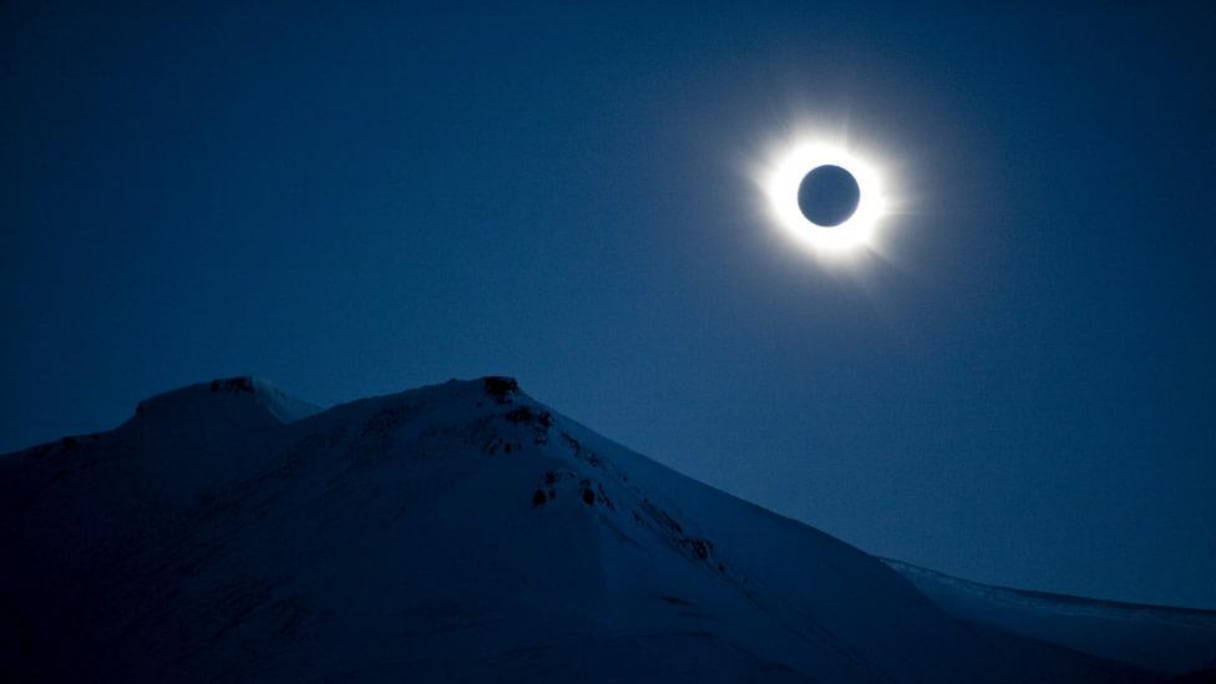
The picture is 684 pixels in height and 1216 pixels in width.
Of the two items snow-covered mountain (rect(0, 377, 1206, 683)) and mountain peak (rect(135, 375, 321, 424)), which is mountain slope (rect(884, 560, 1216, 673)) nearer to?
snow-covered mountain (rect(0, 377, 1206, 683))

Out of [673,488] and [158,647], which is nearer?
[158,647]

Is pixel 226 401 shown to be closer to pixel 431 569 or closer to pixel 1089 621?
pixel 431 569

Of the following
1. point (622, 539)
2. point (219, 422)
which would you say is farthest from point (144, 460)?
point (622, 539)

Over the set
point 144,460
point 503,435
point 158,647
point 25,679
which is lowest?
point 25,679

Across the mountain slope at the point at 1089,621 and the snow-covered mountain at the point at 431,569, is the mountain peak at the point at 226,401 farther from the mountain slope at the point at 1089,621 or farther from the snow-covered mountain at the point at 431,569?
the mountain slope at the point at 1089,621

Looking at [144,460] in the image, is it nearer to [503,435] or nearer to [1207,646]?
[503,435]

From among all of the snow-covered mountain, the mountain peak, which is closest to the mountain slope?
the snow-covered mountain

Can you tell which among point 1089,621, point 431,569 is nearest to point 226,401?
point 431,569

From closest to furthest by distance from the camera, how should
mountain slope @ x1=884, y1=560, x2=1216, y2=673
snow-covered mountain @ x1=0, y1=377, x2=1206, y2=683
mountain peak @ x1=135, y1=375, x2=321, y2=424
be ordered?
1. snow-covered mountain @ x1=0, y1=377, x2=1206, y2=683
2. mountain slope @ x1=884, y1=560, x2=1216, y2=673
3. mountain peak @ x1=135, y1=375, x2=321, y2=424

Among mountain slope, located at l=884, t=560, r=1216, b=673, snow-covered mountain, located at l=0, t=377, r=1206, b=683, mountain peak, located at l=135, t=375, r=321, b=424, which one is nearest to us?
snow-covered mountain, located at l=0, t=377, r=1206, b=683
